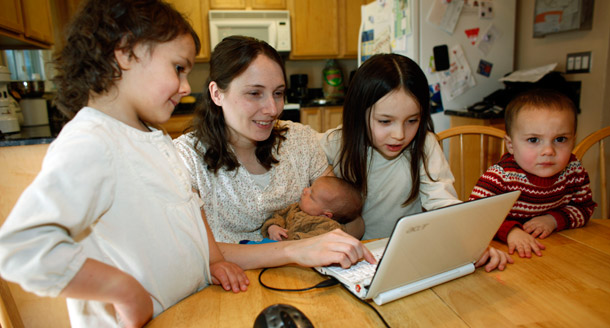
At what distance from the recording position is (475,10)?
8.80 feet

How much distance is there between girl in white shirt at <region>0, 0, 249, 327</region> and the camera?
524 millimetres

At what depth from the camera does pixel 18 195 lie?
5.80 feet

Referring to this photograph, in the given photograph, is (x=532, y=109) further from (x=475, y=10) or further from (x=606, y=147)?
(x=475, y=10)

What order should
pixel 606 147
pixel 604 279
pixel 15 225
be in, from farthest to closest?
1. pixel 606 147
2. pixel 604 279
3. pixel 15 225

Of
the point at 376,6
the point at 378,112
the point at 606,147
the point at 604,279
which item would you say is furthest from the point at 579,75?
the point at 604,279

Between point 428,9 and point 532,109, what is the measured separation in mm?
1760

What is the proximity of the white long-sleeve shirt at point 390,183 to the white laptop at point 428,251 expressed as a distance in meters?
0.53

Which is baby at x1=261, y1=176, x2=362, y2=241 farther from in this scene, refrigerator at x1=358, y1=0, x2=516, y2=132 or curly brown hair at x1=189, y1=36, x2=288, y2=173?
refrigerator at x1=358, y1=0, x2=516, y2=132

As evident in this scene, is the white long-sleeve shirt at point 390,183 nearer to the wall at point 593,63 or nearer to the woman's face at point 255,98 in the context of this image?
the woman's face at point 255,98

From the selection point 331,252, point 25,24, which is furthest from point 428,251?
point 25,24

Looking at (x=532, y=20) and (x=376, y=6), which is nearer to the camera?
(x=532, y=20)

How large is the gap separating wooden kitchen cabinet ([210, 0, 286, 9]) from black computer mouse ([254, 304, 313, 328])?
3.94 m

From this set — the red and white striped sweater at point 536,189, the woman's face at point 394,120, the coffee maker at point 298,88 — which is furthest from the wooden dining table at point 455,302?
the coffee maker at point 298,88

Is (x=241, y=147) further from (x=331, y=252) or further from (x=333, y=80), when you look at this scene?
(x=333, y=80)
